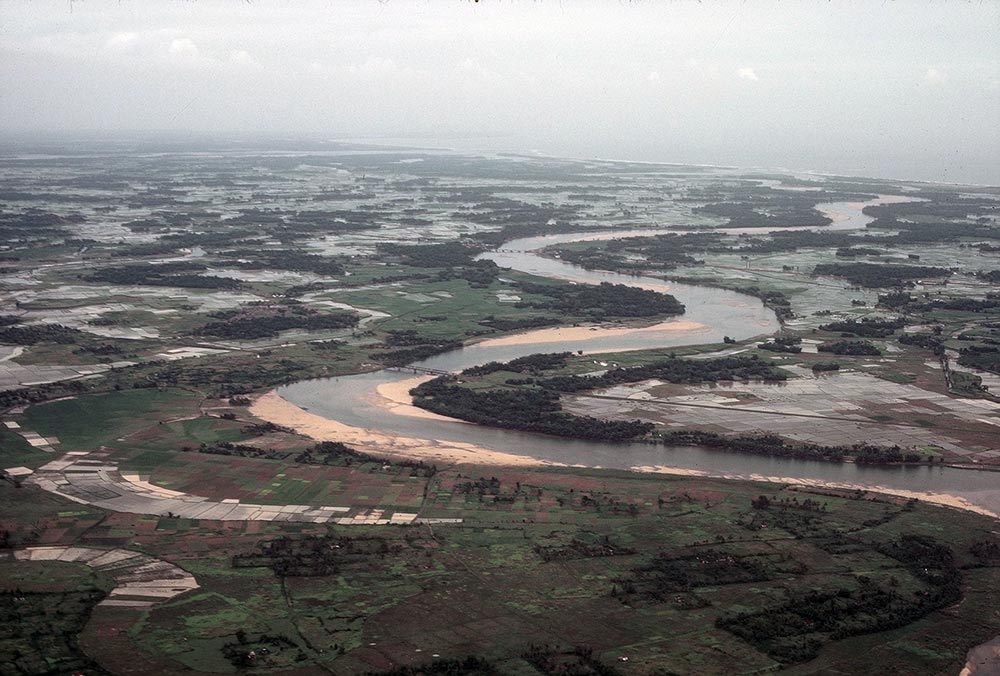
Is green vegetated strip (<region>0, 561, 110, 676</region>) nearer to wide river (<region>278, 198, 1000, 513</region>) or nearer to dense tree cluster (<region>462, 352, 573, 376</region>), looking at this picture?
wide river (<region>278, 198, 1000, 513</region>)

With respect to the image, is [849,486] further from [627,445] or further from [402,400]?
[402,400]

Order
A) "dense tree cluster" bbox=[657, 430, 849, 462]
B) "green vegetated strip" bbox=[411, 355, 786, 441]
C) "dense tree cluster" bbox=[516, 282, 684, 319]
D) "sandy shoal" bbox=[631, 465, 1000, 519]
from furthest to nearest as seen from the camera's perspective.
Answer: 1. "dense tree cluster" bbox=[516, 282, 684, 319]
2. "green vegetated strip" bbox=[411, 355, 786, 441]
3. "dense tree cluster" bbox=[657, 430, 849, 462]
4. "sandy shoal" bbox=[631, 465, 1000, 519]

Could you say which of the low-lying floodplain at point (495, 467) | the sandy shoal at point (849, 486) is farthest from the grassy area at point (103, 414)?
the sandy shoal at point (849, 486)

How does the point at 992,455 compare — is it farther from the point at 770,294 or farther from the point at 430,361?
the point at 770,294

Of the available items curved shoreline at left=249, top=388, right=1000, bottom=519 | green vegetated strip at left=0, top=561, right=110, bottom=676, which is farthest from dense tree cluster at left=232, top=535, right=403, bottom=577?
curved shoreline at left=249, top=388, right=1000, bottom=519

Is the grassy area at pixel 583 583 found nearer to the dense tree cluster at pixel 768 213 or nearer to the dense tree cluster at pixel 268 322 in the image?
the dense tree cluster at pixel 268 322

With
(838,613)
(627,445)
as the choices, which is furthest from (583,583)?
(627,445)

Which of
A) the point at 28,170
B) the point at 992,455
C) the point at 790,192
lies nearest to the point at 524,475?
the point at 992,455
